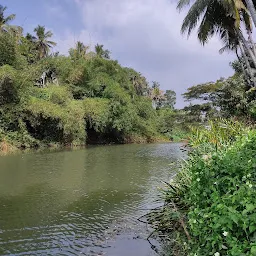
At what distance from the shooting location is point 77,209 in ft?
24.8

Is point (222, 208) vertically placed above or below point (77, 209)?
above

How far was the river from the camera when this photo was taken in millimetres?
5348

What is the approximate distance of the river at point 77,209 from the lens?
17.5ft

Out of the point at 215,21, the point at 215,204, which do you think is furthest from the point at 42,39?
the point at 215,204

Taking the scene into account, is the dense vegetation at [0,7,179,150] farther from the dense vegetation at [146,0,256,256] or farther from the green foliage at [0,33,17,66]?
the dense vegetation at [146,0,256,256]

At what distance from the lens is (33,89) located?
25.6 m

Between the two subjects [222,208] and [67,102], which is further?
[67,102]

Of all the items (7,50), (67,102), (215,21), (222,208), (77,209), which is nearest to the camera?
(222,208)

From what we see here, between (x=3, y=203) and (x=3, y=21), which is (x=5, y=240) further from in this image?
(x=3, y=21)

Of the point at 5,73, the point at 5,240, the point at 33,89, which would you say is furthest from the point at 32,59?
the point at 5,240

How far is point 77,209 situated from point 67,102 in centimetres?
1980

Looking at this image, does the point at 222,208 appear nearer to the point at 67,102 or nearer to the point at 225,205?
the point at 225,205

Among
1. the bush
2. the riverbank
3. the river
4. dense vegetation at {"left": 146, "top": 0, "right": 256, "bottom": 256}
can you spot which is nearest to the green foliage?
the river

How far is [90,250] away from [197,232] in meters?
2.47
